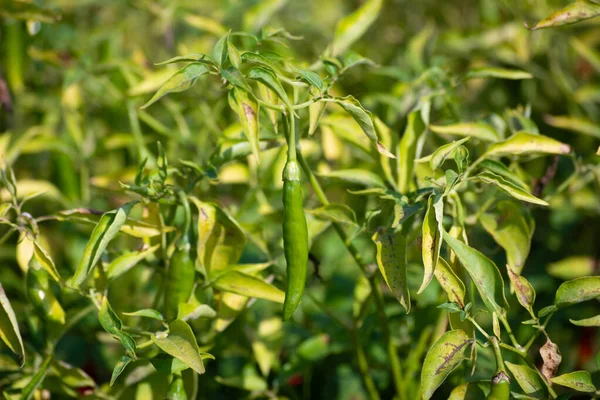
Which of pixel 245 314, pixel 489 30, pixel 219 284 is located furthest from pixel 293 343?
pixel 489 30

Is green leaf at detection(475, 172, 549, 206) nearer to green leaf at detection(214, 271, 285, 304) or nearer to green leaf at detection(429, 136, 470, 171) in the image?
green leaf at detection(429, 136, 470, 171)

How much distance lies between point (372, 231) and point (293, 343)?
42 centimetres

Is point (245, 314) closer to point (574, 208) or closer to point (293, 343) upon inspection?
point (293, 343)

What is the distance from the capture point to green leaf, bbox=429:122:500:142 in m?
0.92

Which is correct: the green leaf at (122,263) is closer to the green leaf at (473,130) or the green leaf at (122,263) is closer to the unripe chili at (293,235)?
the unripe chili at (293,235)

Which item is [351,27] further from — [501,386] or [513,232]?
[501,386]

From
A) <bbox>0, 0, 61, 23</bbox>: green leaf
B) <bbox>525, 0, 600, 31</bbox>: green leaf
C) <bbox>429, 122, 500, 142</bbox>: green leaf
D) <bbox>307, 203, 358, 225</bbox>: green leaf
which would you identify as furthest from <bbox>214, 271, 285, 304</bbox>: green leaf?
<bbox>0, 0, 61, 23</bbox>: green leaf

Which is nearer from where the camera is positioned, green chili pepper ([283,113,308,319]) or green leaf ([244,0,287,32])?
green chili pepper ([283,113,308,319])

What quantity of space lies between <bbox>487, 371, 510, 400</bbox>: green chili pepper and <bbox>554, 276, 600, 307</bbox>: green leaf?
11 centimetres

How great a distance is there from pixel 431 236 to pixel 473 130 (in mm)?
250

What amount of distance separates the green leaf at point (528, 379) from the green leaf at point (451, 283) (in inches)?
3.5

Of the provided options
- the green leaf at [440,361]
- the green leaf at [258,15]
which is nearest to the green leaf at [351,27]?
the green leaf at [258,15]

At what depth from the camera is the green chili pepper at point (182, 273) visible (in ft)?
2.68

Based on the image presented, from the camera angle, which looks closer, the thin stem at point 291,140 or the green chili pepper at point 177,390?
the thin stem at point 291,140
